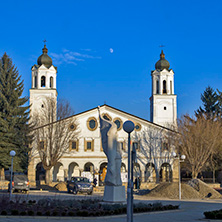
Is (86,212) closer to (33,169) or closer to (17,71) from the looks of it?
(17,71)

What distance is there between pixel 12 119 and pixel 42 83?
16.9 m

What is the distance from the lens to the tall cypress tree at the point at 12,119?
44.2m

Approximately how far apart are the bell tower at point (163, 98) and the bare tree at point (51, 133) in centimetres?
1956

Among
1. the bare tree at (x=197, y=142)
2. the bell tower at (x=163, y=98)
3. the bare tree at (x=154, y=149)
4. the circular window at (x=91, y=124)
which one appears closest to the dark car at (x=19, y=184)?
the bare tree at (x=197, y=142)

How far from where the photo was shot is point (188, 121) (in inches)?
1921

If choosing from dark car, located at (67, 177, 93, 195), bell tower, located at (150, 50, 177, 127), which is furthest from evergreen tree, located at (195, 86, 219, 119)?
dark car, located at (67, 177, 93, 195)

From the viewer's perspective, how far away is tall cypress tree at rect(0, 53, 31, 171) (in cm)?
4419

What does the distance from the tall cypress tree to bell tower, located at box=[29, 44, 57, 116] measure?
40.5ft

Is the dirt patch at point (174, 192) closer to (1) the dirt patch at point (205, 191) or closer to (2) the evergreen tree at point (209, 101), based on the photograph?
(1) the dirt patch at point (205, 191)

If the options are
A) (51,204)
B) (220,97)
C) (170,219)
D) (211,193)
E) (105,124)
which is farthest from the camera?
(220,97)

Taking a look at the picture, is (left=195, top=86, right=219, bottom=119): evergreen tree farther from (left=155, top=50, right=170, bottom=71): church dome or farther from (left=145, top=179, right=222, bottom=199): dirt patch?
(left=145, top=179, right=222, bottom=199): dirt patch

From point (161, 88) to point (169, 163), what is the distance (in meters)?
13.9

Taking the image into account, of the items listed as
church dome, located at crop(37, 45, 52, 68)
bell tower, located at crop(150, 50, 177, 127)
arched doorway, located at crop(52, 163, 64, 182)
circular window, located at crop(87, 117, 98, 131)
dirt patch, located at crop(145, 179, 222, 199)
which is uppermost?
church dome, located at crop(37, 45, 52, 68)

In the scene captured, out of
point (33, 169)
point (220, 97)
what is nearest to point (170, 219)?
point (33, 169)
